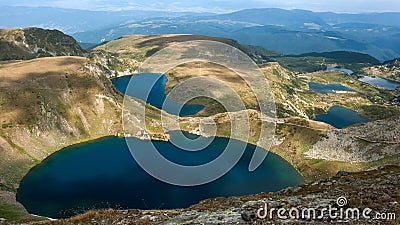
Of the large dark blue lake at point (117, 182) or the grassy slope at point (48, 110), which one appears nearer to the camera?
the large dark blue lake at point (117, 182)

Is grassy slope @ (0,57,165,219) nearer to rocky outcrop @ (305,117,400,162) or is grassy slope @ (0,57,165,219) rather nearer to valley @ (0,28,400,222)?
valley @ (0,28,400,222)

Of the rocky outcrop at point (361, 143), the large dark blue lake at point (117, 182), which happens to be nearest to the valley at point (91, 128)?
the rocky outcrop at point (361, 143)

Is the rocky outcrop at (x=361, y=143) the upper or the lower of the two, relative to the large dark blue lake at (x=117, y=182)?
upper

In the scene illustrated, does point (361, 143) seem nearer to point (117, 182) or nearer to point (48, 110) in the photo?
point (117, 182)

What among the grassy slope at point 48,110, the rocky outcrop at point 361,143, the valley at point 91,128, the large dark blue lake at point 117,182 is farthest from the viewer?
the rocky outcrop at point 361,143

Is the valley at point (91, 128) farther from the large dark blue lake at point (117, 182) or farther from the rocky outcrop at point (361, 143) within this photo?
the large dark blue lake at point (117, 182)

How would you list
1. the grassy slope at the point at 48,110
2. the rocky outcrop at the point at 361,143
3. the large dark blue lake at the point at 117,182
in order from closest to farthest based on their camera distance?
the large dark blue lake at the point at 117,182 < the grassy slope at the point at 48,110 < the rocky outcrop at the point at 361,143

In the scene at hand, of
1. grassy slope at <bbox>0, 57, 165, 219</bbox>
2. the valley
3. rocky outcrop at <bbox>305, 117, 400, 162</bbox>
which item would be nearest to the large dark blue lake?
the valley

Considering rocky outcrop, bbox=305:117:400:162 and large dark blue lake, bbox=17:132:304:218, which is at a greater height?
rocky outcrop, bbox=305:117:400:162

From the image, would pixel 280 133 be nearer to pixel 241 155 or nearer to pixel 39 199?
pixel 241 155
